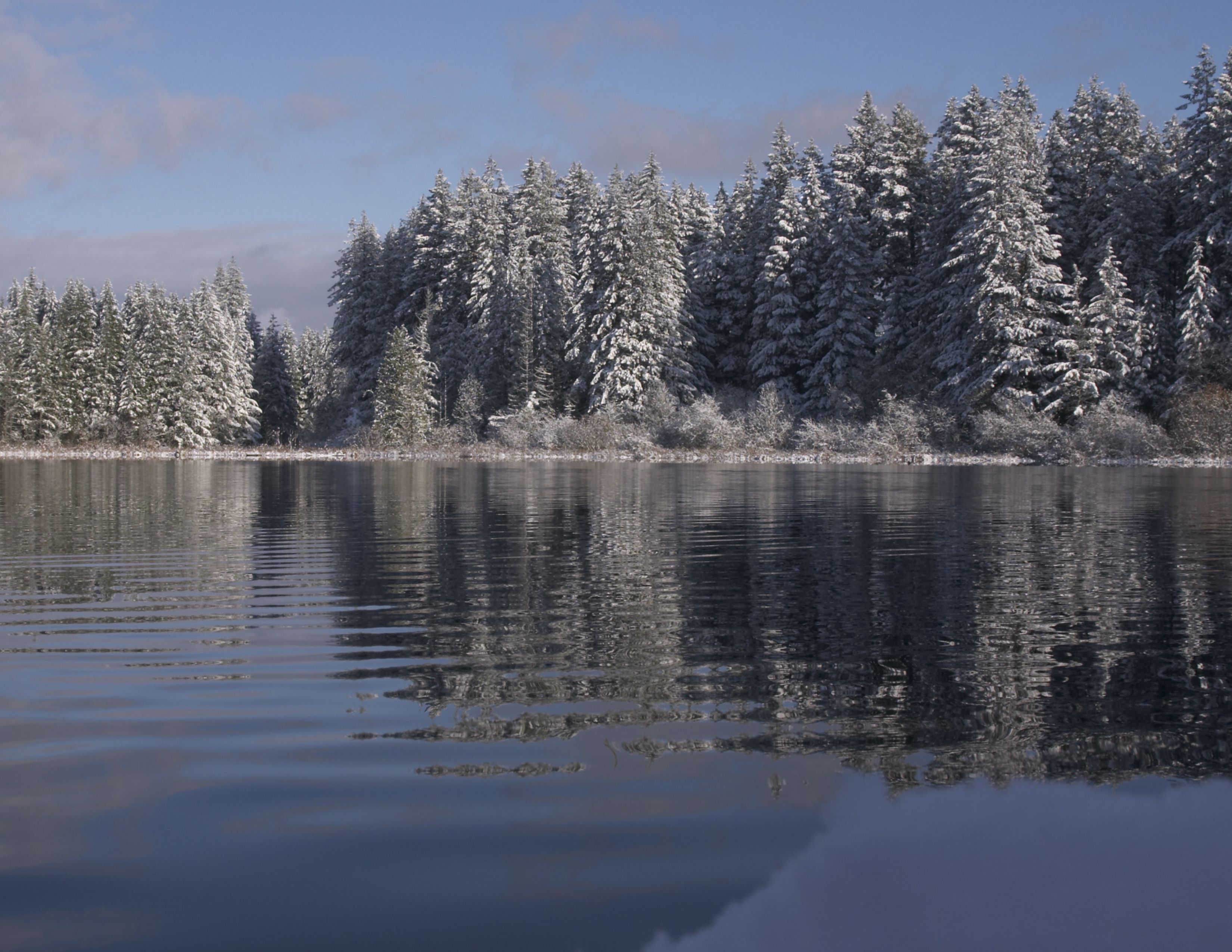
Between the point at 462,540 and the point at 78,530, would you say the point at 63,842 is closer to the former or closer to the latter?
the point at 462,540

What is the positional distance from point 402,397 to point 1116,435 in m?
39.8

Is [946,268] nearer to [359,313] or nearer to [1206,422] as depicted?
[1206,422]

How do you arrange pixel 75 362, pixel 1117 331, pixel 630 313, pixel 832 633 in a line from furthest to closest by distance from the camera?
1. pixel 75 362
2. pixel 630 313
3. pixel 1117 331
4. pixel 832 633

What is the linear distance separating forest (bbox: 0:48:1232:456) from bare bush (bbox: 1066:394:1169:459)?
0.36 feet

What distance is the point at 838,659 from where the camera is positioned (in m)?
7.51

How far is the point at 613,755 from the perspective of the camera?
535cm

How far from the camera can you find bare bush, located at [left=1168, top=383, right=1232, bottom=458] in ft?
146

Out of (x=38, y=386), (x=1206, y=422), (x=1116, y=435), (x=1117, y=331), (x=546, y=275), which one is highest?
(x=546, y=275)

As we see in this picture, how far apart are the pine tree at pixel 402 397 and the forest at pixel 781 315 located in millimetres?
200

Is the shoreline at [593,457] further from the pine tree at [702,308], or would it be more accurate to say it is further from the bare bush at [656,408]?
the pine tree at [702,308]

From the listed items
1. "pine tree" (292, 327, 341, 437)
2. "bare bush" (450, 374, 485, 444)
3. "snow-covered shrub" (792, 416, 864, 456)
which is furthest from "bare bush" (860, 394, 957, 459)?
"pine tree" (292, 327, 341, 437)

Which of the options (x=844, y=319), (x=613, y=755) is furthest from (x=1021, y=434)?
(x=613, y=755)

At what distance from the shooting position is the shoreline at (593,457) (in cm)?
4575

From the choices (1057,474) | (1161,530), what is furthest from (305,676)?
(1057,474)
